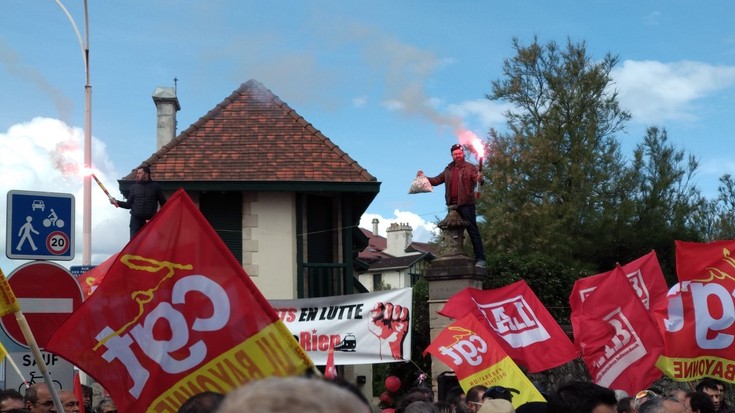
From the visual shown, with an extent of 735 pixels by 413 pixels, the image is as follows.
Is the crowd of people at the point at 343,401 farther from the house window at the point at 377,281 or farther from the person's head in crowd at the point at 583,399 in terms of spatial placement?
the house window at the point at 377,281

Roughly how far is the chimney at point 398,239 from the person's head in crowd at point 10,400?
80.3 meters

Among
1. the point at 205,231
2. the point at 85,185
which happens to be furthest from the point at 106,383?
the point at 85,185

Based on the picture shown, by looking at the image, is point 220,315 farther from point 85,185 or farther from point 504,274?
point 504,274

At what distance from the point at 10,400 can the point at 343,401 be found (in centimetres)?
558

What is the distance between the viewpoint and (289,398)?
154 centimetres

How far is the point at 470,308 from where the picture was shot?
1321 cm

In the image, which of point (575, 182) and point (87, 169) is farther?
point (575, 182)

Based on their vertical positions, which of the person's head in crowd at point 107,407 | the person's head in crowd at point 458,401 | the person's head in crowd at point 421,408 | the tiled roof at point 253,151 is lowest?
the person's head in crowd at point 458,401

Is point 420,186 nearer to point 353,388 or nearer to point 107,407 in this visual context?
point 107,407

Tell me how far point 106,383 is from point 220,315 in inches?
29.0

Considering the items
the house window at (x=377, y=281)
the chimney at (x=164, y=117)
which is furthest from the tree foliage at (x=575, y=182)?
the house window at (x=377, y=281)

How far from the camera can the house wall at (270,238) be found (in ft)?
68.4

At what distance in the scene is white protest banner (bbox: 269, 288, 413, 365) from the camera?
15508 millimetres

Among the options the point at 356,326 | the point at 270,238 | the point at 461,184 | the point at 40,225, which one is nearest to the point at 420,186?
the point at 461,184
